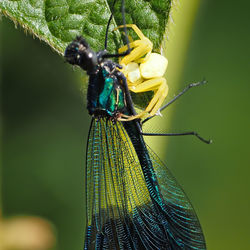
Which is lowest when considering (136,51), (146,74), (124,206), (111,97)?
(124,206)

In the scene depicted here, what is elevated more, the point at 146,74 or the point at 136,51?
the point at 136,51

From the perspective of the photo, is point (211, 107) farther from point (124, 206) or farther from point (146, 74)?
point (124, 206)

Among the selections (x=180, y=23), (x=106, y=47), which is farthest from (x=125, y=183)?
(x=180, y=23)

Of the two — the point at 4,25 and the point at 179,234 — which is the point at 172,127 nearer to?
the point at 179,234

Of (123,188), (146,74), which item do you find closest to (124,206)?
(123,188)

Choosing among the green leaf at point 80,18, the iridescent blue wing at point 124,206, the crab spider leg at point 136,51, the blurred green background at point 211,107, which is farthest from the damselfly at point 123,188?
the green leaf at point 80,18

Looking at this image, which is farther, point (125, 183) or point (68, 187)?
point (68, 187)
